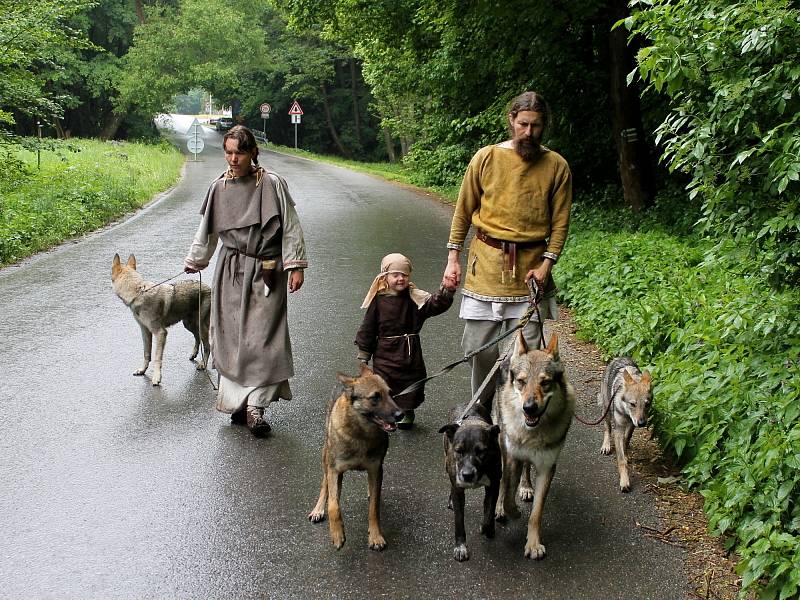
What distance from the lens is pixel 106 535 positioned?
4.66m

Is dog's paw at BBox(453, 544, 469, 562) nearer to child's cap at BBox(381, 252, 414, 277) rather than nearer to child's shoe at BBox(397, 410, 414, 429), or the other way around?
child's shoe at BBox(397, 410, 414, 429)

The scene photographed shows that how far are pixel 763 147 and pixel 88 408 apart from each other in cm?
554

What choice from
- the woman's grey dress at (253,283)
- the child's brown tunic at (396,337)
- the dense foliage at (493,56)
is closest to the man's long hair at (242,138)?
the woman's grey dress at (253,283)

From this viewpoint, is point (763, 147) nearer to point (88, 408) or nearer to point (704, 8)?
point (704, 8)

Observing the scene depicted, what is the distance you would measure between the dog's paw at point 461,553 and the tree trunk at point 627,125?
10693 millimetres

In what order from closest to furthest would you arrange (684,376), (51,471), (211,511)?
(211,511) → (51,471) → (684,376)

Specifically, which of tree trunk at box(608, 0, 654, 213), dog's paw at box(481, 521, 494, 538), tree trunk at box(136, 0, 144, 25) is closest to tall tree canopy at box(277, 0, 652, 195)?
tree trunk at box(608, 0, 654, 213)

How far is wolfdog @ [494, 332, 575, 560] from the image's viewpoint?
14.8 ft

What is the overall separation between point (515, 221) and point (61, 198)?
15099 millimetres

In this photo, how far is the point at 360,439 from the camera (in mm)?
4688

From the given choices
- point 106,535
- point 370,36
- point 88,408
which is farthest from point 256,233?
point 370,36

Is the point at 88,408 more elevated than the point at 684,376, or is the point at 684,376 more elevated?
the point at 684,376

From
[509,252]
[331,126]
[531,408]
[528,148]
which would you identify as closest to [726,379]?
[509,252]

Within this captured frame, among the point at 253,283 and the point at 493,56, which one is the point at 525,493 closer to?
the point at 253,283
